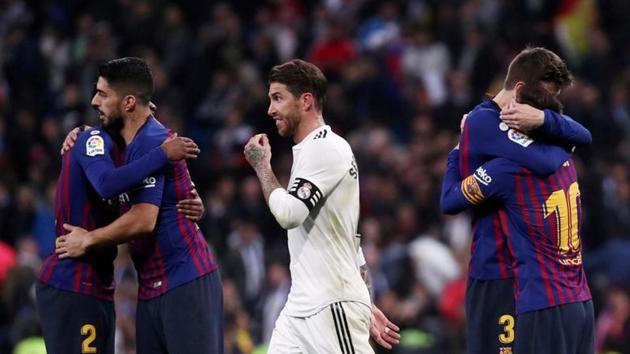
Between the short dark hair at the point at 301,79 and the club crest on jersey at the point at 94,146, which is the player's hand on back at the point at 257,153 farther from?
the club crest on jersey at the point at 94,146

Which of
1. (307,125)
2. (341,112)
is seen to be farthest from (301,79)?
(341,112)

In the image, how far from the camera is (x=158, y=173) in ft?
25.4

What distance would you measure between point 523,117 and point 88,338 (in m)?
2.66

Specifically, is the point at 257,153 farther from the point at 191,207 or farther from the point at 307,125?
the point at 191,207

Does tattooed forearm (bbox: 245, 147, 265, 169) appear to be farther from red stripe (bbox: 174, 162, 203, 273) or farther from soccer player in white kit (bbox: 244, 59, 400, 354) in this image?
red stripe (bbox: 174, 162, 203, 273)

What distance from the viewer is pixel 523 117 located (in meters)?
7.45

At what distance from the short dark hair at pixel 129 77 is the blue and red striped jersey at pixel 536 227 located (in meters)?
1.87

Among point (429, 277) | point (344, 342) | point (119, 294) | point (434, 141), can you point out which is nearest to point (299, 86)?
point (344, 342)

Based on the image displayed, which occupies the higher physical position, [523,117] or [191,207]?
[523,117]

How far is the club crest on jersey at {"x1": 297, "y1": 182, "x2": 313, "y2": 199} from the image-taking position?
295 inches

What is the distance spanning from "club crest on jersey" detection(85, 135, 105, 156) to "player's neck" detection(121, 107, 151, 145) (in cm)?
18

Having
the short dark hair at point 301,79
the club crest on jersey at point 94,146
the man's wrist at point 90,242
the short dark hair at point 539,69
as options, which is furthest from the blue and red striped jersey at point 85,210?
the short dark hair at point 539,69

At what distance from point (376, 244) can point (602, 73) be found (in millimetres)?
4466

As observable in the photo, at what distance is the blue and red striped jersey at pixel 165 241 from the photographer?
25.6 feet
